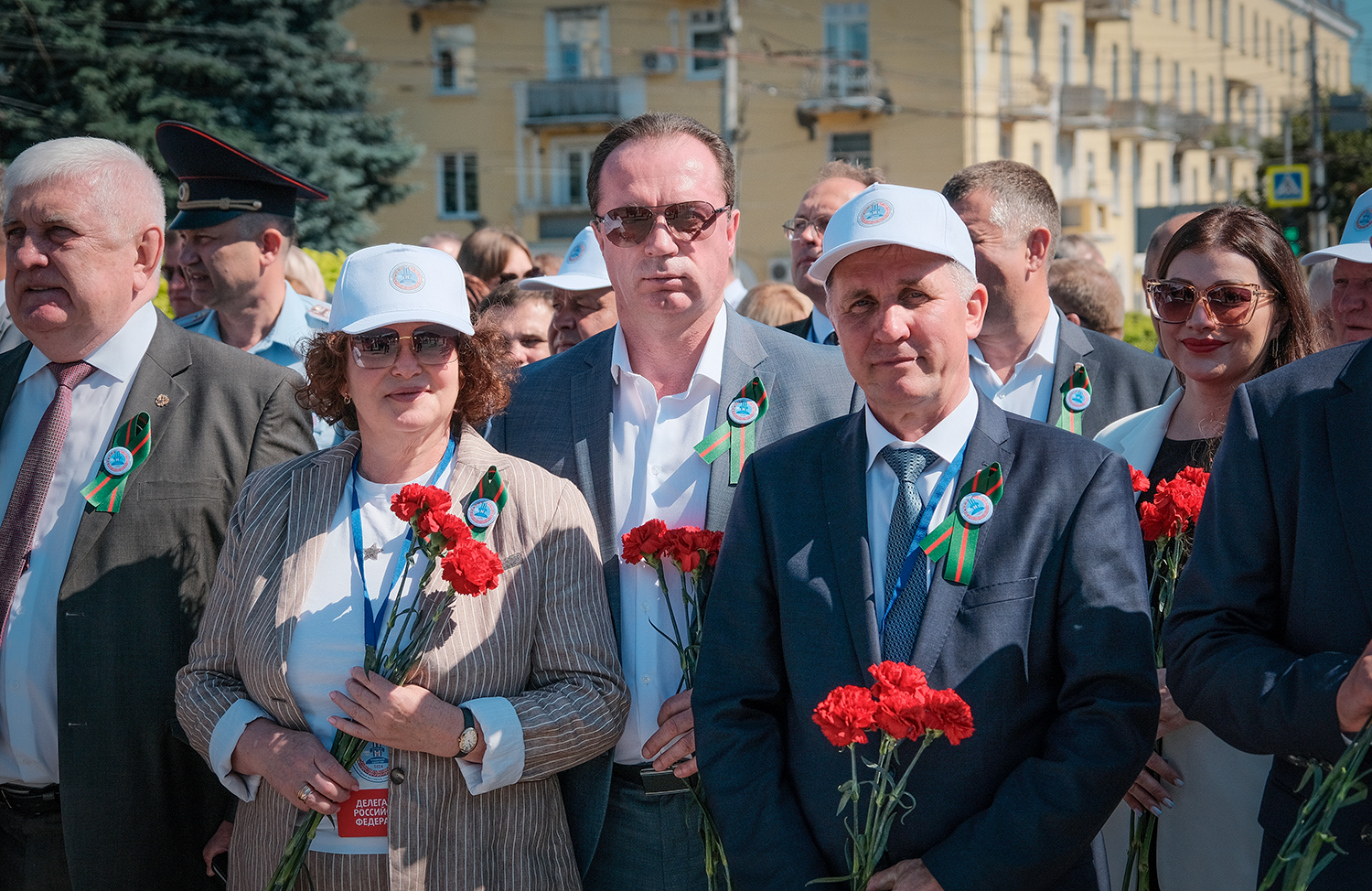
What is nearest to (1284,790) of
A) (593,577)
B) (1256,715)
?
(1256,715)

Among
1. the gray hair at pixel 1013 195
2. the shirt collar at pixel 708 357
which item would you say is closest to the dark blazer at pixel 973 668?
the shirt collar at pixel 708 357

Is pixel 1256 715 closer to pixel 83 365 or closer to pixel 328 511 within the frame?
pixel 328 511

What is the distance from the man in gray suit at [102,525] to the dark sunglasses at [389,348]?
64 centimetres

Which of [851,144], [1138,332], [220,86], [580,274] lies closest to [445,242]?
[580,274]

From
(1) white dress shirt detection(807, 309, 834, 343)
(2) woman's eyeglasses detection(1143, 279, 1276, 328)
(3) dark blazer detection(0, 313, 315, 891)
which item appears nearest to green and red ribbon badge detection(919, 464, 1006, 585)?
(2) woman's eyeglasses detection(1143, 279, 1276, 328)

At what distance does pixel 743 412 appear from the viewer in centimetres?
359

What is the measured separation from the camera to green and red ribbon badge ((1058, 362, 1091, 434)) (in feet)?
14.9

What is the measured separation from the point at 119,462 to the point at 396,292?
106cm

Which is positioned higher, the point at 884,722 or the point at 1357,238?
the point at 1357,238

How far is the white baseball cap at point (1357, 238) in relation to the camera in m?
3.14

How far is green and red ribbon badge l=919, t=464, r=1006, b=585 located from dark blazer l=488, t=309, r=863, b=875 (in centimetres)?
81

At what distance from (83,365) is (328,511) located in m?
1.09

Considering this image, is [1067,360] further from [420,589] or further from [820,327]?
[420,589]

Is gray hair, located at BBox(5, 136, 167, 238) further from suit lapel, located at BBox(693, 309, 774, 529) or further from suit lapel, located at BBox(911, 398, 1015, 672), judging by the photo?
suit lapel, located at BBox(911, 398, 1015, 672)
